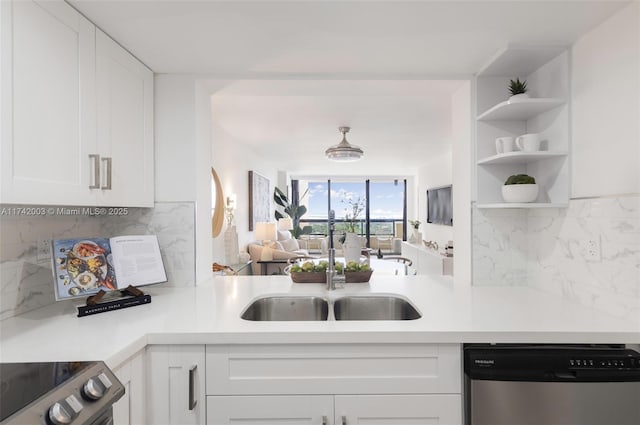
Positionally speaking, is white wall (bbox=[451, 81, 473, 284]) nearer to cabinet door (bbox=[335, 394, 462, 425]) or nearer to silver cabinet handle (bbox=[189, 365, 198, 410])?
cabinet door (bbox=[335, 394, 462, 425])

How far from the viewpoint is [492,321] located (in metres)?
1.31

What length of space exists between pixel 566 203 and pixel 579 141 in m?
0.29

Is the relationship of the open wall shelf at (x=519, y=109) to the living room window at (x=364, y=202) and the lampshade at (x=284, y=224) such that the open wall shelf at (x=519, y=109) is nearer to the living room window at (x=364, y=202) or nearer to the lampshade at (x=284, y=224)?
the lampshade at (x=284, y=224)

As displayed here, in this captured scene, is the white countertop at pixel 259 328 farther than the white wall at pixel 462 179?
No

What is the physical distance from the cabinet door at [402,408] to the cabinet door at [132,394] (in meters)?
0.69

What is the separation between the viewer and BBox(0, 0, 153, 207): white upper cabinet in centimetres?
102

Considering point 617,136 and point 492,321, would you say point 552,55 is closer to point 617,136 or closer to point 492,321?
point 617,136

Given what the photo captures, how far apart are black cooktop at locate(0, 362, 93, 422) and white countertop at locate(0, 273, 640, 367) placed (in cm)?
8

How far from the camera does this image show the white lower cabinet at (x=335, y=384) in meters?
1.22

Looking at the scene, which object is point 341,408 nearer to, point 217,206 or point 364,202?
point 217,206

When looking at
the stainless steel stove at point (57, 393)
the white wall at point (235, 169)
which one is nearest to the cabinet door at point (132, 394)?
the stainless steel stove at point (57, 393)

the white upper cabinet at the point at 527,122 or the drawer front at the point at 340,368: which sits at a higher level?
the white upper cabinet at the point at 527,122

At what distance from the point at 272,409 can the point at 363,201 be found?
9276 millimetres

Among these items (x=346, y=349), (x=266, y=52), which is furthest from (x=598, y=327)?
(x=266, y=52)
